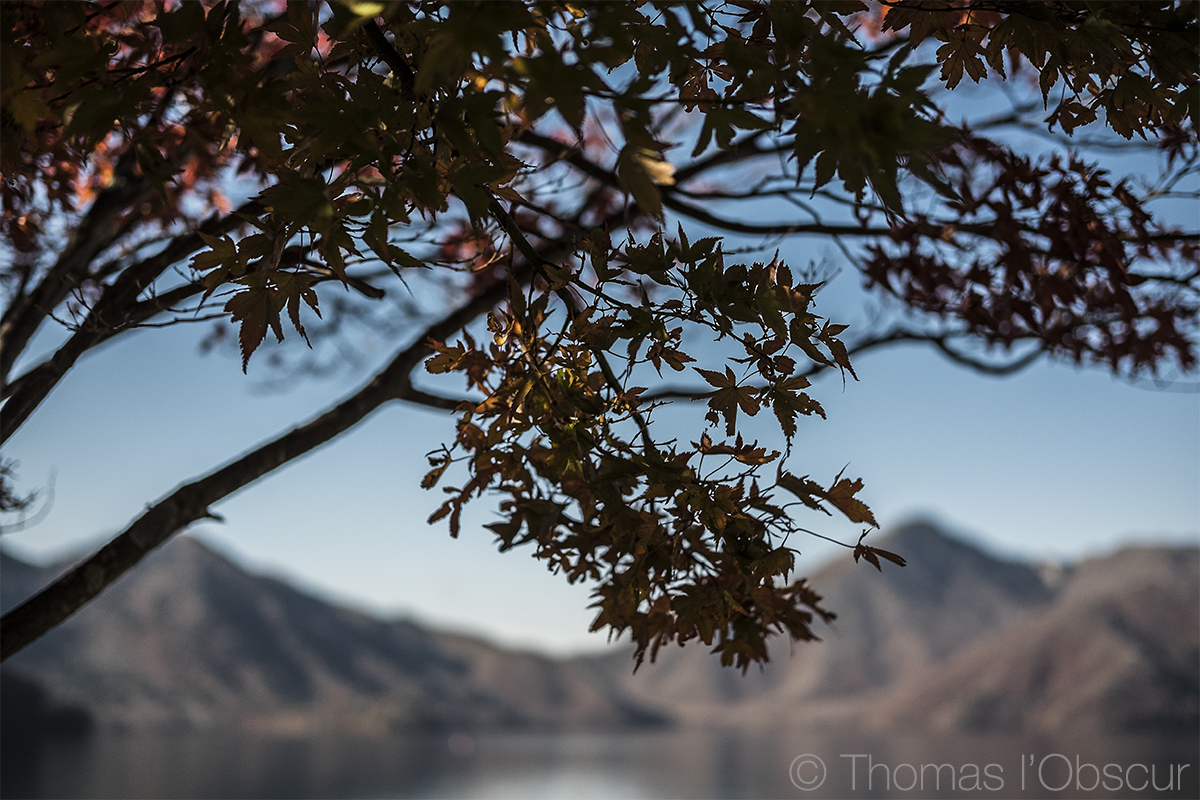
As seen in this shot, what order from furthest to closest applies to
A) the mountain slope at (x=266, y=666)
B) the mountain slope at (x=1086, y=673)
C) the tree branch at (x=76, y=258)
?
the mountain slope at (x=266, y=666) → the mountain slope at (x=1086, y=673) → the tree branch at (x=76, y=258)

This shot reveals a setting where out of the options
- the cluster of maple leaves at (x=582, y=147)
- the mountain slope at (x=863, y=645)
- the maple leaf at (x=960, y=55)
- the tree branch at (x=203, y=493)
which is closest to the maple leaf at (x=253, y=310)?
the cluster of maple leaves at (x=582, y=147)

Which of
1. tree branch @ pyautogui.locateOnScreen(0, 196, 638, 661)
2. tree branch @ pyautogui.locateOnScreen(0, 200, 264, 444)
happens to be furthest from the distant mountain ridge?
tree branch @ pyautogui.locateOnScreen(0, 200, 264, 444)

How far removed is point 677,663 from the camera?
175 feet

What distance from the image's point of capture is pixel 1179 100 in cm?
109

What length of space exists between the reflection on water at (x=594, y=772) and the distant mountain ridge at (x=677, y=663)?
6.76 m

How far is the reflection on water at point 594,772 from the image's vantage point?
11922mm

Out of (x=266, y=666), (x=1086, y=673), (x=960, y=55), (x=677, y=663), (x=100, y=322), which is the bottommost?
(x=677, y=663)

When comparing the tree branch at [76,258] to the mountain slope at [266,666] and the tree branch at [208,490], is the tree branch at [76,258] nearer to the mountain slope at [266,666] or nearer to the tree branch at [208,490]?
the tree branch at [208,490]

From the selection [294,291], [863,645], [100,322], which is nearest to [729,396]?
[294,291]

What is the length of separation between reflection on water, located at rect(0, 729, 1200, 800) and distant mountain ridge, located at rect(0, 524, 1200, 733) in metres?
6.76

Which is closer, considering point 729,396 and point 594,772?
point 729,396

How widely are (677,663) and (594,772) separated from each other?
37.3 m

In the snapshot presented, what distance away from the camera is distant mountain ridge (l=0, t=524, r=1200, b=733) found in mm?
31578

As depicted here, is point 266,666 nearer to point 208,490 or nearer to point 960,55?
point 208,490
